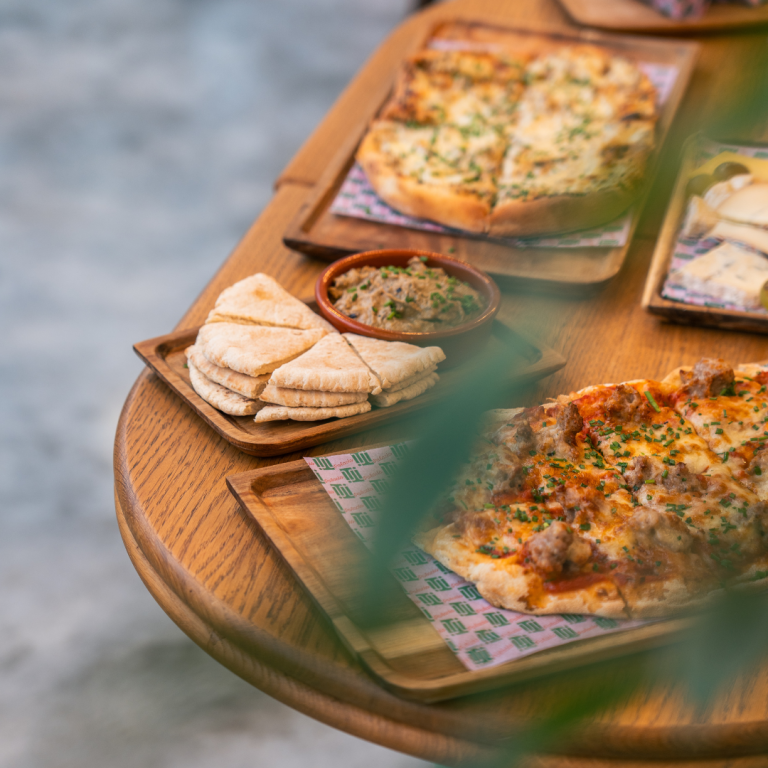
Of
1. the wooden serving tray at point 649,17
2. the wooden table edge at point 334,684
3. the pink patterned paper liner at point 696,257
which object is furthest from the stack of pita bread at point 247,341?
the wooden serving tray at point 649,17

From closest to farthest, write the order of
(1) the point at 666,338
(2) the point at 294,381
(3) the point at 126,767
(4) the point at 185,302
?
1. (2) the point at 294,381
2. (1) the point at 666,338
3. (3) the point at 126,767
4. (4) the point at 185,302

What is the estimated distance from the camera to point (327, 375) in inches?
71.9

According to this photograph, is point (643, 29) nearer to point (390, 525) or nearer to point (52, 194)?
point (390, 525)

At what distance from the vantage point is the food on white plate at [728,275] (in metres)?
2.31

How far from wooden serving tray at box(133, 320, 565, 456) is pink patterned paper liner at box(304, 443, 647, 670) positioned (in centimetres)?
22

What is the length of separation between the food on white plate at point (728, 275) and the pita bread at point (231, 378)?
1.34 metres

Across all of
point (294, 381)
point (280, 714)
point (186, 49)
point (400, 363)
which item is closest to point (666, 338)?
point (400, 363)

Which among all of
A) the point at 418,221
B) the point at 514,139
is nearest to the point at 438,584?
the point at 418,221

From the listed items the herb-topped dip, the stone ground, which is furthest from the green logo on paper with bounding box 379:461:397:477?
the stone ground

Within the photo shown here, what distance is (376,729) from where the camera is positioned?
52.4 inches

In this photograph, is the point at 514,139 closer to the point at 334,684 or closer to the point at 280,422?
the point at 280,422

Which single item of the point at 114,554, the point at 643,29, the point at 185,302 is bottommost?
the point at 114,554

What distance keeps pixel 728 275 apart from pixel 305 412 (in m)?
1.39

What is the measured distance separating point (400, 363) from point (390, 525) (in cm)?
137
